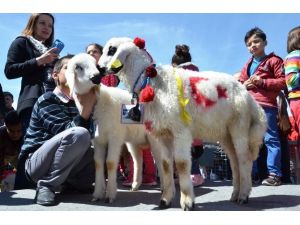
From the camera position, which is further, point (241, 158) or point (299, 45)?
point (299, 45)

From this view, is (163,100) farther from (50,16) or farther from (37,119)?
(50,16)

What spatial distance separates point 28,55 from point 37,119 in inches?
42.2

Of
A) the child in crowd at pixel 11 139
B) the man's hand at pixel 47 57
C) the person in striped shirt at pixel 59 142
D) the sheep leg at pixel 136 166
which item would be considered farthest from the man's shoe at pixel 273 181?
the child in crowd at pixel 11 139

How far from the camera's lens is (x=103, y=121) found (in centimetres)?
377

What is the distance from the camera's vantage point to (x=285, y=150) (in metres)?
5.21

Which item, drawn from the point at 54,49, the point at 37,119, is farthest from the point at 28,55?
the point at 37,119

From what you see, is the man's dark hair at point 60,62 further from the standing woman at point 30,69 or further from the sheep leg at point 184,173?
the sheep leg at point 184,173

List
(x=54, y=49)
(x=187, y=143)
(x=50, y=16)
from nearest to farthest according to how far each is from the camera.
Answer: (x=187, y=143), (x=54, y=49), (x=50, y=16)

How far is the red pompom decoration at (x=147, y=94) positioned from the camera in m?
3.15

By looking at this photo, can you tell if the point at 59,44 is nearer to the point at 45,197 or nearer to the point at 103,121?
the point at 103,121

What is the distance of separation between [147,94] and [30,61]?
5.69 feet

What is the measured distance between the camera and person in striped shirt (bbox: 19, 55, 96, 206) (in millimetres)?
3471

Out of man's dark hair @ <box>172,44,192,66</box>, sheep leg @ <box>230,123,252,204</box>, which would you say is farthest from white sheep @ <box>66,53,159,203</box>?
man's dark hair @ <box>172,44,192,66</box>

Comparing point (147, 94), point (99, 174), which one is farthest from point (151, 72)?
point (99, 174)
